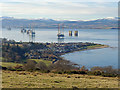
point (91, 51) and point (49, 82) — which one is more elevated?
point (49, 82)

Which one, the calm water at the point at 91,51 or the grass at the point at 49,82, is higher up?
the grass at the point at 49,82

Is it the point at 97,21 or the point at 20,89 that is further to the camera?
the point at 97,21

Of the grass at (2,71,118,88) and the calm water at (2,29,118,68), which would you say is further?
the calm water at (2,29,118,68)

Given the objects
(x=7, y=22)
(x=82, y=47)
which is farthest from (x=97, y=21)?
(x=82, y=47)

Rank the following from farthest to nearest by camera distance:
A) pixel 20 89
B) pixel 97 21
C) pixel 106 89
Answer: pixel 97 21, pixel 106 89, pixel 20 89

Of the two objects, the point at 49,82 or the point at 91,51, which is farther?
the point at 91,51

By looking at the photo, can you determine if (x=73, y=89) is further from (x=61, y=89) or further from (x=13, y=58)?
(x=13, y=58)

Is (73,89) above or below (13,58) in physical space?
above

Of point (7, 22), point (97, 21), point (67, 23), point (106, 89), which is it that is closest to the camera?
point (106, 89)

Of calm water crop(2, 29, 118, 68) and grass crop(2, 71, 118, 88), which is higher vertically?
grass crop(2, 71, 118, 88)

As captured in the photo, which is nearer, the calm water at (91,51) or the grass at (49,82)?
the grass at (49,82)
